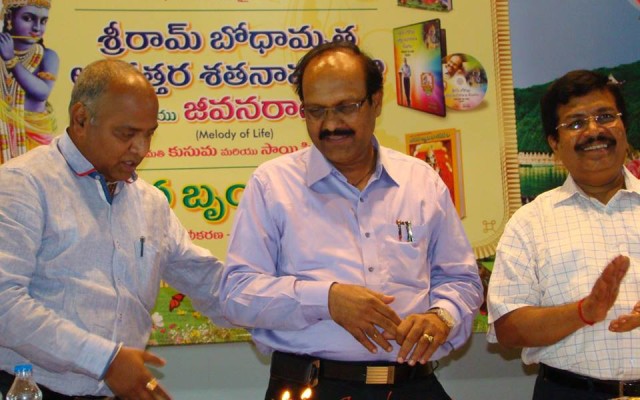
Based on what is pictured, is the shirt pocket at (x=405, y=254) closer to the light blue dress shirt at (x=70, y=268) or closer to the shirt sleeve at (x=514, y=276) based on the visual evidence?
the shirt sleeve at (x=514, y=276)

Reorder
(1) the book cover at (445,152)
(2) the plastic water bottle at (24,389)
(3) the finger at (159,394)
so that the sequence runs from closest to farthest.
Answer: (2) the plastic water bottle at (24,389)
(3) the finger at (159,394)
(1) the book cover at (445,152)

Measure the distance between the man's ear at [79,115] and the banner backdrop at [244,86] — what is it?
115 cm

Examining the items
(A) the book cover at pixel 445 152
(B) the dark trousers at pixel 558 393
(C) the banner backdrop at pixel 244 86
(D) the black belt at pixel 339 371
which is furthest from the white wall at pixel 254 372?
(D) the black belt at pixel 339 371

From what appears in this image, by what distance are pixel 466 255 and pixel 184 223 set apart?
1512 mm

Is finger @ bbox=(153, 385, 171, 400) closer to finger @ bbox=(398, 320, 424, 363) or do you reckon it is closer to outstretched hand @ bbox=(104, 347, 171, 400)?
outstretched hand @ bbox=(104, 347, 171, 400)

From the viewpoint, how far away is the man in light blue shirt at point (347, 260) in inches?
105

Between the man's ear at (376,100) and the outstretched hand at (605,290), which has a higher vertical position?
the man's ear at (376,100)

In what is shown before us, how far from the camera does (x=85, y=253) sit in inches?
105

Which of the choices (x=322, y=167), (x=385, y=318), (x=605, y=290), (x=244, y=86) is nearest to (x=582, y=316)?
(x=605, y=290)

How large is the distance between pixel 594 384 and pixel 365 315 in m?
0.93

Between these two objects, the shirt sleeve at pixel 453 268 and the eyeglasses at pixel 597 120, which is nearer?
the shirt sleeve at pixel 453 268

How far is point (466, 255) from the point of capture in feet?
9.80

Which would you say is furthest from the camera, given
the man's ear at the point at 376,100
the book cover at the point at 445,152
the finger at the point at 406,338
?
the book cover at the point at 445,152

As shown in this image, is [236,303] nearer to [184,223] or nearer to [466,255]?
[466,255]
